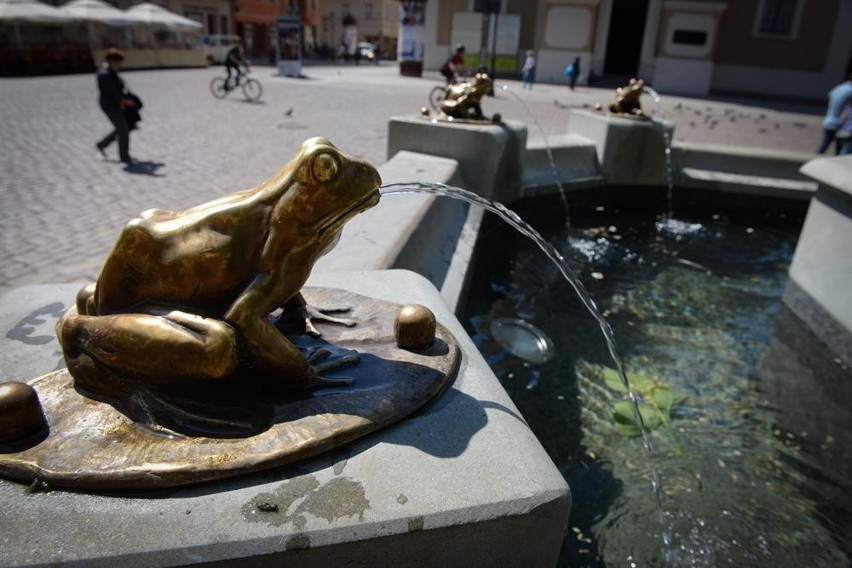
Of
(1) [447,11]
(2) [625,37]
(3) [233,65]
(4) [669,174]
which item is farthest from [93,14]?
(4) [669,174]

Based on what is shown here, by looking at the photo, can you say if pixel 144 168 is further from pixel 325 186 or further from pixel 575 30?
pixel 575 30

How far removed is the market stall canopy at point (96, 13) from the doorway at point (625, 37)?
22.0 metres

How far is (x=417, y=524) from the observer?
1412 millimetres

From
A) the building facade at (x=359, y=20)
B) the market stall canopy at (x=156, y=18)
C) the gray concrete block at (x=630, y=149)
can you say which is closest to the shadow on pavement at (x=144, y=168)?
the gray concrete block at (x=630, y=149)

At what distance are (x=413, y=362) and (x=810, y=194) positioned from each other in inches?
268

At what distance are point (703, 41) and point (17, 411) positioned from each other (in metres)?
28.0

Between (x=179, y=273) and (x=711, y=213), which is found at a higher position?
(x=179, y=273)


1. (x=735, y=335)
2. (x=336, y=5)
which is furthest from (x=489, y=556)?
(x=336, y=5)

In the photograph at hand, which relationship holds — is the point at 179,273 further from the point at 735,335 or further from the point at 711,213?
the point at 711,213

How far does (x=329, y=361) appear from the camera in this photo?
1.88 m

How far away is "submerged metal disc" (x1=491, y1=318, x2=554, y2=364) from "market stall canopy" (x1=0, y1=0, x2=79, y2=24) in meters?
23.9

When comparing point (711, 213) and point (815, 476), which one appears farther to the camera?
point (711, 213)

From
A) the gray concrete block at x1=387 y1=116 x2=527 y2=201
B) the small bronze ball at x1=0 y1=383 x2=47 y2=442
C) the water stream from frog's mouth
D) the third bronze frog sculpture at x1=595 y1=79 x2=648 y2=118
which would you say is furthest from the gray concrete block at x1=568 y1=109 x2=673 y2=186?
the small bronze ball at x1=0 y1=383 x2=47 y2=442

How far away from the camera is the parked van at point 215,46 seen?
104ft
